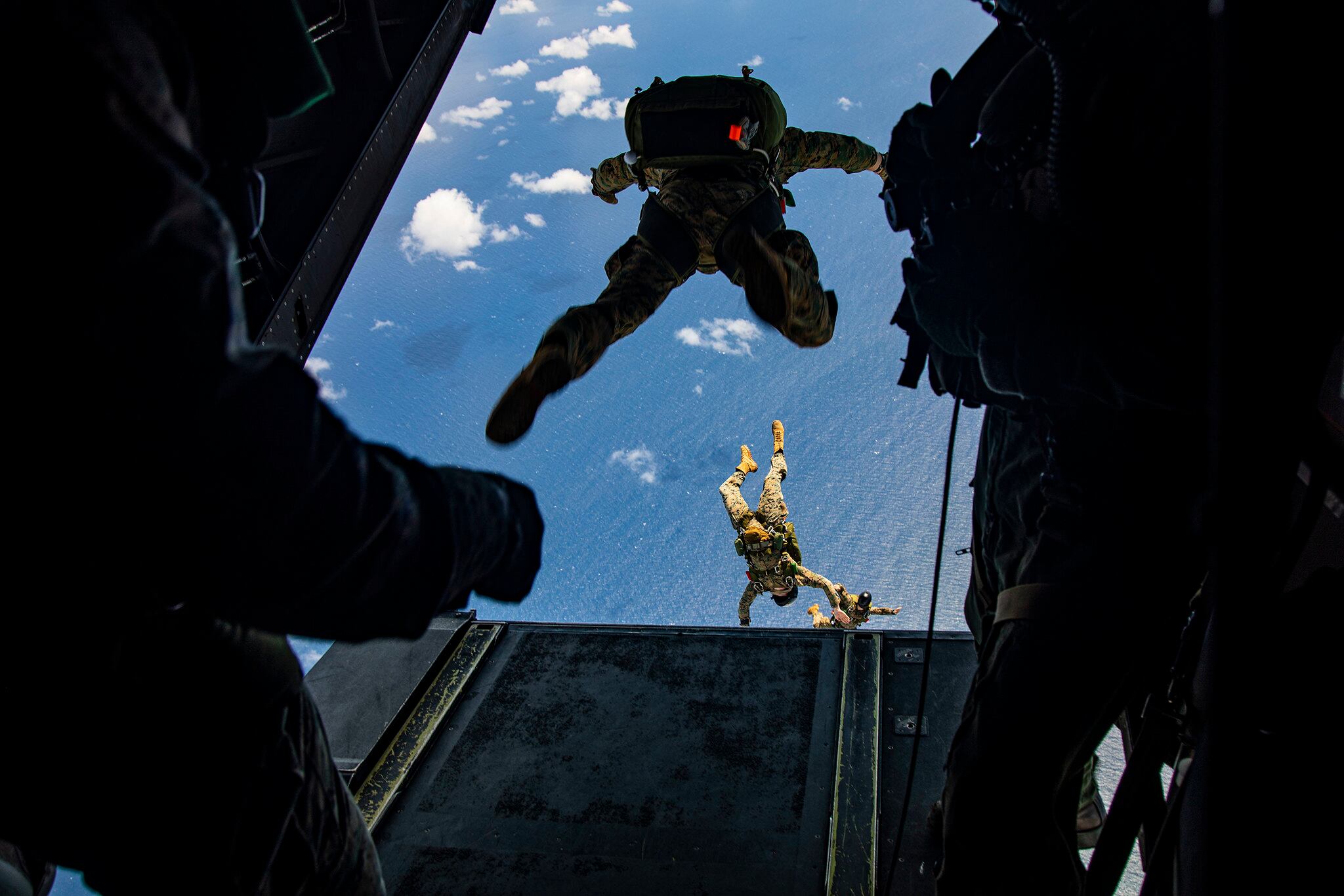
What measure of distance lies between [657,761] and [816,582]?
4.14 m

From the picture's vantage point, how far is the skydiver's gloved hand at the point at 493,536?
3.89 ft

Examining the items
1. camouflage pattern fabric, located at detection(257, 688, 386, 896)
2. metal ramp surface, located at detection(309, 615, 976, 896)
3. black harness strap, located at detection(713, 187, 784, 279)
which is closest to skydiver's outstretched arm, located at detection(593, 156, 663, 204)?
black harness strap, located at detection(713, 187, 784, 279)

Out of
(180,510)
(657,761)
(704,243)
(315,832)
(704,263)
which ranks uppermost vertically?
(180,510)

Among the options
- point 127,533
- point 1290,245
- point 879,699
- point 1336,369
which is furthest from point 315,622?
point 879,699

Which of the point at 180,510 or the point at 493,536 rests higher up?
the point at 180,510

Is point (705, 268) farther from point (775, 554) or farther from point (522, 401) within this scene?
point (775, 554)

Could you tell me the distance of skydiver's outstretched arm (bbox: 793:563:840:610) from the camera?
7.48m

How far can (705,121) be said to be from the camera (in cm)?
312

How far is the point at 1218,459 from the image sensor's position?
46.4 inches

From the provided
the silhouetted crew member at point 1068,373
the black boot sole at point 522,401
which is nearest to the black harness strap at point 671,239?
the black boot sole at point 522,401

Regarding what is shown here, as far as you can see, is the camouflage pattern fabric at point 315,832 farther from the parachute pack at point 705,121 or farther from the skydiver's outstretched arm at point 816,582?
the skydiver's outstretched arm at point 816,582

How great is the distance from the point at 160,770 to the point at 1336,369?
2558 millimetres

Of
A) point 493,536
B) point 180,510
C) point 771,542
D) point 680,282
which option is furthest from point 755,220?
point 771,542

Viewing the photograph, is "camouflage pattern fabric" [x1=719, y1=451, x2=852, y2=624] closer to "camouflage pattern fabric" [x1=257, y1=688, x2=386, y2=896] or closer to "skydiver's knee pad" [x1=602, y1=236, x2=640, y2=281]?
"skydiver's knee pad" [x1=602, y1=236, x2=640, y2=281]
